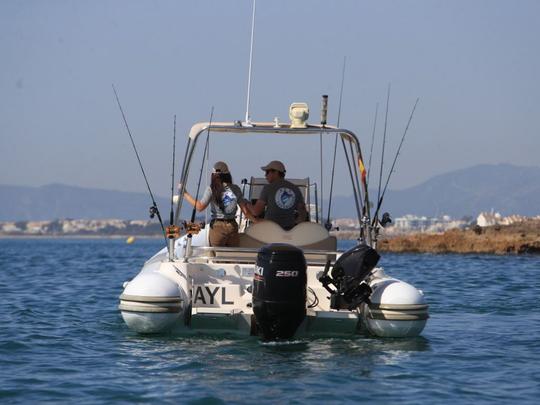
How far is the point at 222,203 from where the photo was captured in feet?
36.2

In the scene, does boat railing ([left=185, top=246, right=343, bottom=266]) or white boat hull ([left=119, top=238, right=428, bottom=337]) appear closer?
white boat hull ([left=119, top=238, right=428, bottom=337])

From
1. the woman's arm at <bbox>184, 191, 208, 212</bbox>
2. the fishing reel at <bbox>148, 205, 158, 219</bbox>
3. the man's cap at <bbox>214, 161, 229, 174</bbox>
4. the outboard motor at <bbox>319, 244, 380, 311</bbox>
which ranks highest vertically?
the man's cap at <bbox>214, 161, 229, 174</bbox>

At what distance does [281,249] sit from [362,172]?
8.36ft

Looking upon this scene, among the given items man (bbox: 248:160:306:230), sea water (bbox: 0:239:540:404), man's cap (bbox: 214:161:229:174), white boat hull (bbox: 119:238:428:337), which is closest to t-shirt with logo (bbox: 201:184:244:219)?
man's cap (bbox: 214:161:229:174)

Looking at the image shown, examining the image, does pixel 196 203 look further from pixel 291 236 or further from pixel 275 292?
pixel 275 292

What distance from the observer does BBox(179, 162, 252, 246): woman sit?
11.0 metres

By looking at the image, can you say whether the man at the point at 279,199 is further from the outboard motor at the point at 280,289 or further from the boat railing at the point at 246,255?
the outboard motor at the point at 280,289

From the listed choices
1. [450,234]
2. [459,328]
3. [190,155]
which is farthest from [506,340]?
[450,234]

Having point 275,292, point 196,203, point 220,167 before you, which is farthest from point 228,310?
point 220,167

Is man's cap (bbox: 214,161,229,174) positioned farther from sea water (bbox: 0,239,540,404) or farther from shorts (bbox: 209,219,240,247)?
sea water (bbox: 0,239,540,404)

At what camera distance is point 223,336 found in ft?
33.5

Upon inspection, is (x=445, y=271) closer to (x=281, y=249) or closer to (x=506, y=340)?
(x=506, y=340)

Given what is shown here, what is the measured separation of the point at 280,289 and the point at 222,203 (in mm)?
2166

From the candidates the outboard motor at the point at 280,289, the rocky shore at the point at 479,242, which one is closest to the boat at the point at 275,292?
the outboard motor at the point at 280,289
